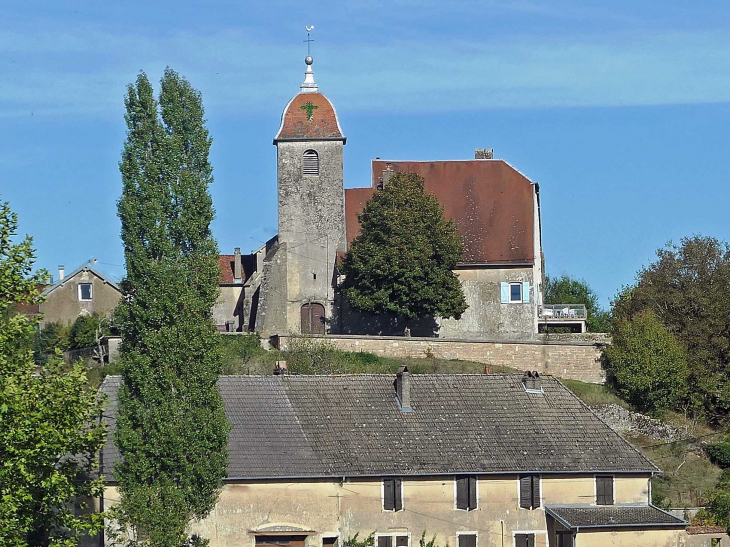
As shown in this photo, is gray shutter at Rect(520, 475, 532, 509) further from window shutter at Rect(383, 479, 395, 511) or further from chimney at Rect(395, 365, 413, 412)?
chimney at Rect(395, 365, 413, 412)

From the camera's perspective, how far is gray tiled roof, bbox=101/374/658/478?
38.9 m

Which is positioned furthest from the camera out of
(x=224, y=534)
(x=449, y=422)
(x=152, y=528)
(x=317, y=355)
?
(x=317, y=355)

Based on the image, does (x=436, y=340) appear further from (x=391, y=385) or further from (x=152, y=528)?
(x=152, y=528)

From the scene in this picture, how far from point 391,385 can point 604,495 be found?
687 cm

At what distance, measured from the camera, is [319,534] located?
125 ft

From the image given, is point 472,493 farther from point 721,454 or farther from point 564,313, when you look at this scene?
point 564,313

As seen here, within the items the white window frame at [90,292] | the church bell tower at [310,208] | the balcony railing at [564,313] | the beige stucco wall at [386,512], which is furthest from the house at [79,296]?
the beige stucco wall at [386,512]

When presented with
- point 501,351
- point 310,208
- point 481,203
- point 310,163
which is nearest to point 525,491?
point 501,351

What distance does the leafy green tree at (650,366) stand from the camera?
165ft

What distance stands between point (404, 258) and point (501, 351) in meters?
5.14

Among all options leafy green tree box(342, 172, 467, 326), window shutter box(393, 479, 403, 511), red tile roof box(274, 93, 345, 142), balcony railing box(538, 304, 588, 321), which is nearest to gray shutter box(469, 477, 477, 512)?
window shutter box(393, 479, 403, 511)

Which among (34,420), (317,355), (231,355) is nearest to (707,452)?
(317,355)

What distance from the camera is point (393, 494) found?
3881 centimetres

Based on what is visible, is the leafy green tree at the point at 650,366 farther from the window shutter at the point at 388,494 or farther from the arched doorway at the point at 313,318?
the window shutter at the point at 388,494
